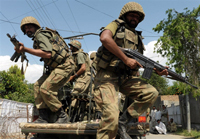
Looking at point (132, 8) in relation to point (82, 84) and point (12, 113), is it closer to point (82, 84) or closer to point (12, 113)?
point (82, 84)

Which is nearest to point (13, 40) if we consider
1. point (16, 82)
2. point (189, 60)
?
point (189, 60)

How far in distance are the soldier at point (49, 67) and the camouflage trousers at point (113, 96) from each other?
1249 millimetres

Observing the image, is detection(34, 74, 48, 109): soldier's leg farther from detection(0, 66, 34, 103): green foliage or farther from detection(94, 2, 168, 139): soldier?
detection(0, 66, 34, 103): green foliage

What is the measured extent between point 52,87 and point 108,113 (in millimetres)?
1669

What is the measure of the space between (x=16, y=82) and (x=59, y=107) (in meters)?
14.5

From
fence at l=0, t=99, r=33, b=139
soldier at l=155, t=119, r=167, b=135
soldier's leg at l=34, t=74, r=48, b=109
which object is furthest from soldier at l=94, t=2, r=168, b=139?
soldier at l=155, t=119, r=167, b=135

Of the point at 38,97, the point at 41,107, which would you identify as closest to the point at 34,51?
→ the point at 38,97

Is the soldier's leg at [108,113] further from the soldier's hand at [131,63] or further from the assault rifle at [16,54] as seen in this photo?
the assault rifle at [16,54]

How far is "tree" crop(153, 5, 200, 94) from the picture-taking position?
1105 centimetres

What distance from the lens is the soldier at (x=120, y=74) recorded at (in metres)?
2.95

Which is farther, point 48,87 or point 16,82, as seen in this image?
point 16,82

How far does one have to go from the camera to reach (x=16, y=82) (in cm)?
1747

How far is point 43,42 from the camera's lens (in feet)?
13.3

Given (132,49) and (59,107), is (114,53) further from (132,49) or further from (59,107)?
(59,107)
